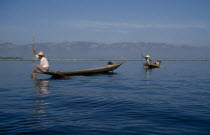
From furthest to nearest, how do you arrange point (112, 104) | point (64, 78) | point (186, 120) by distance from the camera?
point (64, 78) → point (112, 104) → point (186, 120)

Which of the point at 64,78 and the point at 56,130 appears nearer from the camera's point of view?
the point at 56,130

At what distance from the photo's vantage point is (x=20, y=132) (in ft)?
20.4

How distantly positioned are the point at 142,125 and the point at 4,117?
4704mm

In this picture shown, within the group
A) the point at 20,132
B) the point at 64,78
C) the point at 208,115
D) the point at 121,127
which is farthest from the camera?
the point at 64,78

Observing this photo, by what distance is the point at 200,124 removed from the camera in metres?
6.99

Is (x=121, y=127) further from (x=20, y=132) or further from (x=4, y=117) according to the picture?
(x=4, y=117)

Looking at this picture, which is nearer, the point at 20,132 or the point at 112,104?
the point at 20,132

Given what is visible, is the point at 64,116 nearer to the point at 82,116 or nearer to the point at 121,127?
the point at 82,116

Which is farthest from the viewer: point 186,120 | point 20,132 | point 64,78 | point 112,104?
point 64,78

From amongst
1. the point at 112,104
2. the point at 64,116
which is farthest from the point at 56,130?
the point at 112,104

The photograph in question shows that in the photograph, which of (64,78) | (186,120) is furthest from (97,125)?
(64,78)

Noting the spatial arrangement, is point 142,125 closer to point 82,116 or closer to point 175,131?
point 175,131

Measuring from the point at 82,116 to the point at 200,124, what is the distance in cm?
389

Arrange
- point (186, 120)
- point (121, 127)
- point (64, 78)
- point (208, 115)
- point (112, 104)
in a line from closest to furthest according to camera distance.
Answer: point (121, 127) < point (186, 120) < point (208, 115) < point (112, 104) < point (64, 78)
